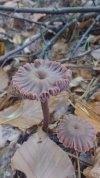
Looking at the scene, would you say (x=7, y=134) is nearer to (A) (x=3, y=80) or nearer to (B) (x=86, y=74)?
(A) (x=3, y=80)

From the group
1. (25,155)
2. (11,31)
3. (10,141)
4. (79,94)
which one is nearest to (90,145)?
(25,155)

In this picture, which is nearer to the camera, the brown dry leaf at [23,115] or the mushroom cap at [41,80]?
the mushroom cap at [41,80]

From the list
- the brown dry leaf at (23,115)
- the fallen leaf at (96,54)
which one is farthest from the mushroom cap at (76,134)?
the fallen leaf at (96,54)

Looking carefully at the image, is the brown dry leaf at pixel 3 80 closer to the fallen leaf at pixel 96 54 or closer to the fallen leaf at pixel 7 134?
the fallen leaf at pixel 7 134

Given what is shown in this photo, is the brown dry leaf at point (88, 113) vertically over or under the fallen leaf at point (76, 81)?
under

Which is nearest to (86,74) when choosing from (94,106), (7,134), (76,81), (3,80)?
(76,81)

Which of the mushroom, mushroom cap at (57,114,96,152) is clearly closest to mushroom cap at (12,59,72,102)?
the mushroom

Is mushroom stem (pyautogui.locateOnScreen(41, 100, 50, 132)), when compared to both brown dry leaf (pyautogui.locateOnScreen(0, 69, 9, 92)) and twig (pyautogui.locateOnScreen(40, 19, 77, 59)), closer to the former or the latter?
brown dry leaf (pyautogui.locateOnScreen(0, 69, 9, 92))
